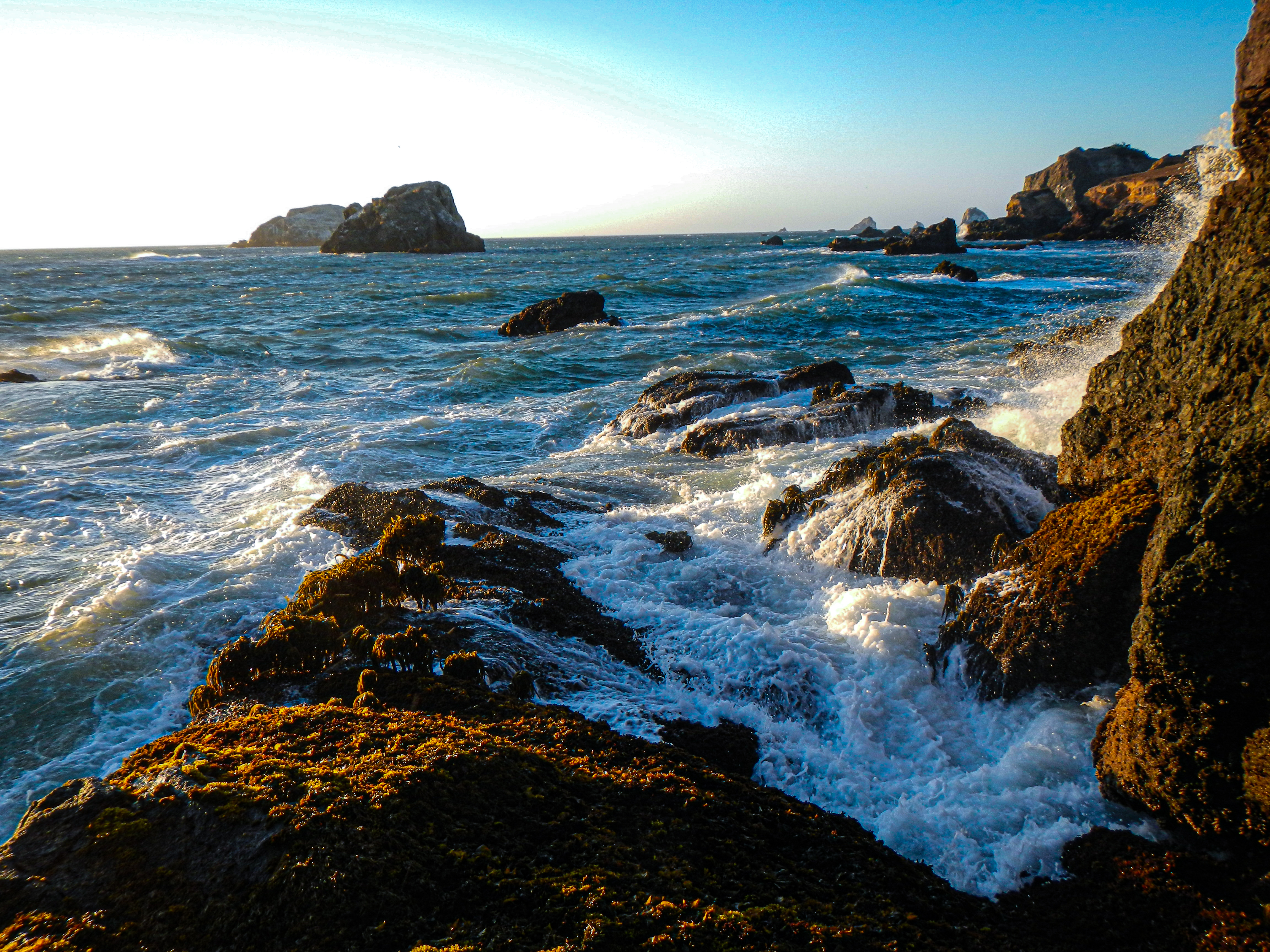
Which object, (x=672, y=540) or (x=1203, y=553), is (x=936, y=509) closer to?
(x=672, y=540)

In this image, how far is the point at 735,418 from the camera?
12312 millimetres

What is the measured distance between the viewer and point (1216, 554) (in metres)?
3.22

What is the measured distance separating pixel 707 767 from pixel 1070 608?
282 centimetres

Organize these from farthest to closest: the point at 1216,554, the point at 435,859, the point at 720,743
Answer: the point at 720,743
the point at 1216,554
the point at 435,859

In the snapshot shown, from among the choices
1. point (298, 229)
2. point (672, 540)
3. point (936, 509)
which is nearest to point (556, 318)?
point (672, 540)

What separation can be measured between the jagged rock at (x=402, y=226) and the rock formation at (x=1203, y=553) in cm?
10162

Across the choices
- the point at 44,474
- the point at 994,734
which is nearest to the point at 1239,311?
the point at 994,734

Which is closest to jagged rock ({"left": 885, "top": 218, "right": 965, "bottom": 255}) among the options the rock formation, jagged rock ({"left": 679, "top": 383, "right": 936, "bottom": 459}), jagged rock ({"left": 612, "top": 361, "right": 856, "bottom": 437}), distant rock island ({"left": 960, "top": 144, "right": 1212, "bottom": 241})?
distant rock island ({"left": 960, "top": 144, "right": 1212, "bottom": 241})

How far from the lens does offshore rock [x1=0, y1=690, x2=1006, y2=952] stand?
2.31 metres

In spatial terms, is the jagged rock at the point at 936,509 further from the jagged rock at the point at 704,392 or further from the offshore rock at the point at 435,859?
the jagged rock at the point at 704,392

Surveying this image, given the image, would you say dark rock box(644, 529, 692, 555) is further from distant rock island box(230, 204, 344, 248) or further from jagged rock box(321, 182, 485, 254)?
distant rock island box(230, 204, 344, 248)

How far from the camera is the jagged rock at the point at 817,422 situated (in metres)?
11.7

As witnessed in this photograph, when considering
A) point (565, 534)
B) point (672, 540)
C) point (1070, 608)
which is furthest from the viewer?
point (565, 534)

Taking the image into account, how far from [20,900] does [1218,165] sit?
29.8ft
